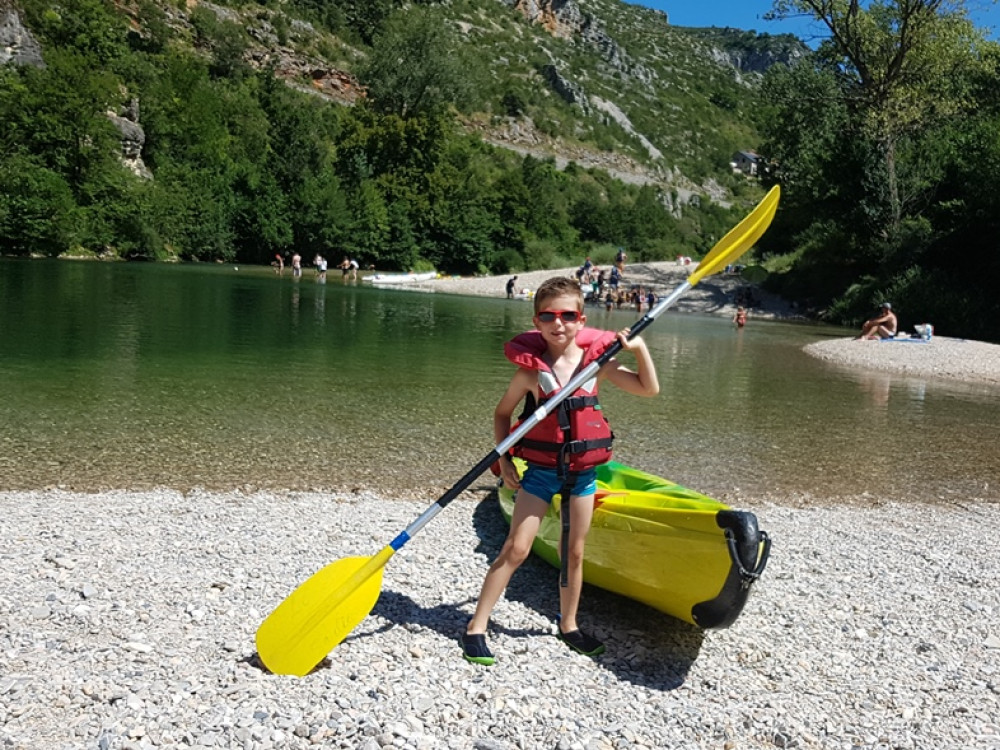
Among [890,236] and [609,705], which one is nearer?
[609,705]

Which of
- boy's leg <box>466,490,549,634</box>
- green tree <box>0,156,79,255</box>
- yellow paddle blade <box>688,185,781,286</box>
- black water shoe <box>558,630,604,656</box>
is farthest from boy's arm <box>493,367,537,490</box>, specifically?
green tree <box>0,156,79,255</box>

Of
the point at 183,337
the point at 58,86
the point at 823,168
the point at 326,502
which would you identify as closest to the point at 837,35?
the point at 823,168

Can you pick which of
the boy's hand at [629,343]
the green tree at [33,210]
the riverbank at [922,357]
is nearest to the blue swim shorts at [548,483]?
the boy's hand at [629,343]

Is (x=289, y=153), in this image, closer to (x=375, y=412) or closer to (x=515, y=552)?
(x=375, y=412)

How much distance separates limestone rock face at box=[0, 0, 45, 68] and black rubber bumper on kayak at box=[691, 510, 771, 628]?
57457 millimetres

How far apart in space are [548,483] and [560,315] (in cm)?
91

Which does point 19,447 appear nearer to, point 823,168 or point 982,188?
point 982,188

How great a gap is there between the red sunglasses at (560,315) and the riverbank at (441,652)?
6.15 feet

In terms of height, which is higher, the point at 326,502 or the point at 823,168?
the point at 823,168

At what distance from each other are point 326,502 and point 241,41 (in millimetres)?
75670

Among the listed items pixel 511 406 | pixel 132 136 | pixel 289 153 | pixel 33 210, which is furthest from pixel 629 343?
pixel 289 153

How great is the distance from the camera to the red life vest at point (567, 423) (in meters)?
4.01

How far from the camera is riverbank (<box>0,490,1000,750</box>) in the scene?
3.46 meters

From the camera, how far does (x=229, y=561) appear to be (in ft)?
17.1
